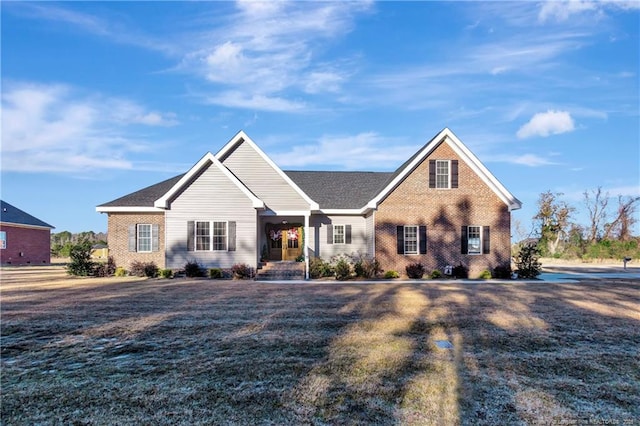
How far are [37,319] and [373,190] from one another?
17.9 m

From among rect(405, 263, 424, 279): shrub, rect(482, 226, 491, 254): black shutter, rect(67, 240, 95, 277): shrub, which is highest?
rect(482, 226, 491, 254): black shutter

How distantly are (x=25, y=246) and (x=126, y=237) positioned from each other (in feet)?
62.6

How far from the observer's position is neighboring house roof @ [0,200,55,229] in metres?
31.4

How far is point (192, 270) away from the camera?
18.9m

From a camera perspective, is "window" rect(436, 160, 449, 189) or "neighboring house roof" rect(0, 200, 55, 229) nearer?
"window" rect(436, 160, 449, 189)

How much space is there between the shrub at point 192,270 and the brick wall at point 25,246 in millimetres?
21601

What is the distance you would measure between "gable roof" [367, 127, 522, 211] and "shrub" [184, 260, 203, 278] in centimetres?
863

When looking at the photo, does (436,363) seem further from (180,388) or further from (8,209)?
(8,209)

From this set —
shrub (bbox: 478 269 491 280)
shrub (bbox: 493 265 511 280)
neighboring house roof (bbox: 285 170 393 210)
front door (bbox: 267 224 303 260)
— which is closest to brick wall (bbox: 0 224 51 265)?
front door (bbox: 267 224 303 260)

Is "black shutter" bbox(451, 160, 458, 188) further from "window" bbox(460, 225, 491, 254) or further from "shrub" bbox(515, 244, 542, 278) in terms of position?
"shrub" bbox(515, 244, 542, 278)

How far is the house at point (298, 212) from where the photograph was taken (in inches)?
765

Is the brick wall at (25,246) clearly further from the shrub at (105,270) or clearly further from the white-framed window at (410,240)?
the white-framed window at (410,240)

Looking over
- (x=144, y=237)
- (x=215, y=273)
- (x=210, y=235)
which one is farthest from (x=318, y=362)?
(x=144, y=237)

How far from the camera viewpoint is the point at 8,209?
3266 centimetres
